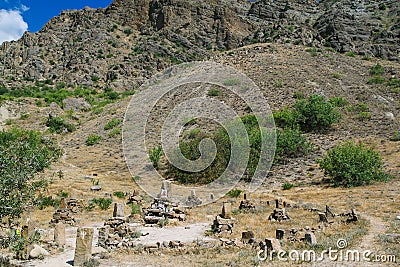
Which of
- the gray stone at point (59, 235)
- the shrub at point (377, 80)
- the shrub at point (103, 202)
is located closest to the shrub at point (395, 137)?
the shrub at point (377, 80)

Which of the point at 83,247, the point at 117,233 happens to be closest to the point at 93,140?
the point at 117,233

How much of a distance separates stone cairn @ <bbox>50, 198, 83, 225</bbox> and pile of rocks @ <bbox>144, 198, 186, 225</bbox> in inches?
103

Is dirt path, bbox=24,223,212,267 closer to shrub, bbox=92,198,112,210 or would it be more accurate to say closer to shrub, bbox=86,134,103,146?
shrub, bbox=92,198,112,210

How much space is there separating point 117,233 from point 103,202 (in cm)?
571

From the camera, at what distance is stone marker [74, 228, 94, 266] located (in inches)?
312

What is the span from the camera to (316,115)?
90.1ft

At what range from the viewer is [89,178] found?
72.5 ft

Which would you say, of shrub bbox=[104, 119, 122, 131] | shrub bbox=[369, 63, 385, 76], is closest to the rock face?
shrub bbox=[369, 63, 385, 76]

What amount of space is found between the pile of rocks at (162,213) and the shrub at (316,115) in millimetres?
16207

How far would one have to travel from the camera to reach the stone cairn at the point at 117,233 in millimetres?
9625

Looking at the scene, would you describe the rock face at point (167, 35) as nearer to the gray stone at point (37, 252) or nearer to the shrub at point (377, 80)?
the shrub at point (377, 80)

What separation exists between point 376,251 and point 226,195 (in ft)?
35.8

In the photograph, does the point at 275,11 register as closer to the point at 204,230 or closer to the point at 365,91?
the point at 365,91

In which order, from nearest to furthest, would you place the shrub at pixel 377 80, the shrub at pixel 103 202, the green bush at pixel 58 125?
the shrub at pixel 103 202 → the green bush at pixel 58 125 → the shrub at pixel 377 80
